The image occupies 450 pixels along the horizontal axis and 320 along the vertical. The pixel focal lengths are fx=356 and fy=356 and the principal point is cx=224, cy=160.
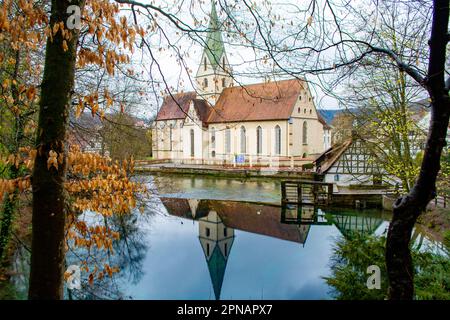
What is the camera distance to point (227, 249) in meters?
11.9

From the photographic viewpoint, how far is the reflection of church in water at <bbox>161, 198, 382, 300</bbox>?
11.3 m

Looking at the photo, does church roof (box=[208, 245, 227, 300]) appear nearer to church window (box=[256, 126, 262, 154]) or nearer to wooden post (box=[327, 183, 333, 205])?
wooden post (box=[327, 183, 333, 205])

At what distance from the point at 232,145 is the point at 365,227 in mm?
24196

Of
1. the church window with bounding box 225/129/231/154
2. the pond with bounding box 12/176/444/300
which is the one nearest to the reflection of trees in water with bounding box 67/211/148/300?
the pond with bounding box 12/176/444/300

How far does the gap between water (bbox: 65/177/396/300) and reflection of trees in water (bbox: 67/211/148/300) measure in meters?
0.03

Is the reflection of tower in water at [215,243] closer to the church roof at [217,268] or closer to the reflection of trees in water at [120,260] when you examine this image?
the church roof at [217,268]

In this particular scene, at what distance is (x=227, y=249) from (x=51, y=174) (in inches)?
404

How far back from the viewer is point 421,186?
8.57 feet

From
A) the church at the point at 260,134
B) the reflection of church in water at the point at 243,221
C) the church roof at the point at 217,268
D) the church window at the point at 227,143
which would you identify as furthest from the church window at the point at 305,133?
the church roof at the point at 217,268

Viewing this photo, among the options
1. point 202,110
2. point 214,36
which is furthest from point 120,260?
point 202,110

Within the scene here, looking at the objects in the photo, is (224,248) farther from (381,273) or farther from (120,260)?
(381,273)

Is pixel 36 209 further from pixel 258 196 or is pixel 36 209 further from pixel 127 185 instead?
pixel 258 196

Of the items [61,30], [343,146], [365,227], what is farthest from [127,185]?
[343,146]

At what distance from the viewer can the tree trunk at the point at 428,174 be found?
8.03 ft
